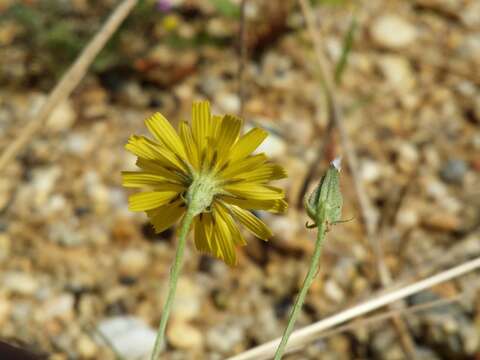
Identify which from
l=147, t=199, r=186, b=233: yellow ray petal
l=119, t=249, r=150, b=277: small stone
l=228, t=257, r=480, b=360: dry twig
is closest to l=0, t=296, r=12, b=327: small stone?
l=119, t=249, r=150, b=277: small stone

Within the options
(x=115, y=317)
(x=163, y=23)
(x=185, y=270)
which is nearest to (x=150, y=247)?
(x=185, y=270)

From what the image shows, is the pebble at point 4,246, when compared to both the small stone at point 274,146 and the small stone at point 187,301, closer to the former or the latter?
the small stone at point 187,301

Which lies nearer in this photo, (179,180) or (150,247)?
(179,180)

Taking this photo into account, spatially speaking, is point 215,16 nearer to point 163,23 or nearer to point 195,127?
point 163,23

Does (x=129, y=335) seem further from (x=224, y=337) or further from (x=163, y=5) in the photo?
(x=163, y=5)

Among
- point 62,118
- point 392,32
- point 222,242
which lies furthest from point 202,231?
point 392,32

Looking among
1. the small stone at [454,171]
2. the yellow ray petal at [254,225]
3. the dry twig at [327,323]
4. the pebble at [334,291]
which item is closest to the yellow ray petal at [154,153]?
the yellow ray petal at [254,225]
